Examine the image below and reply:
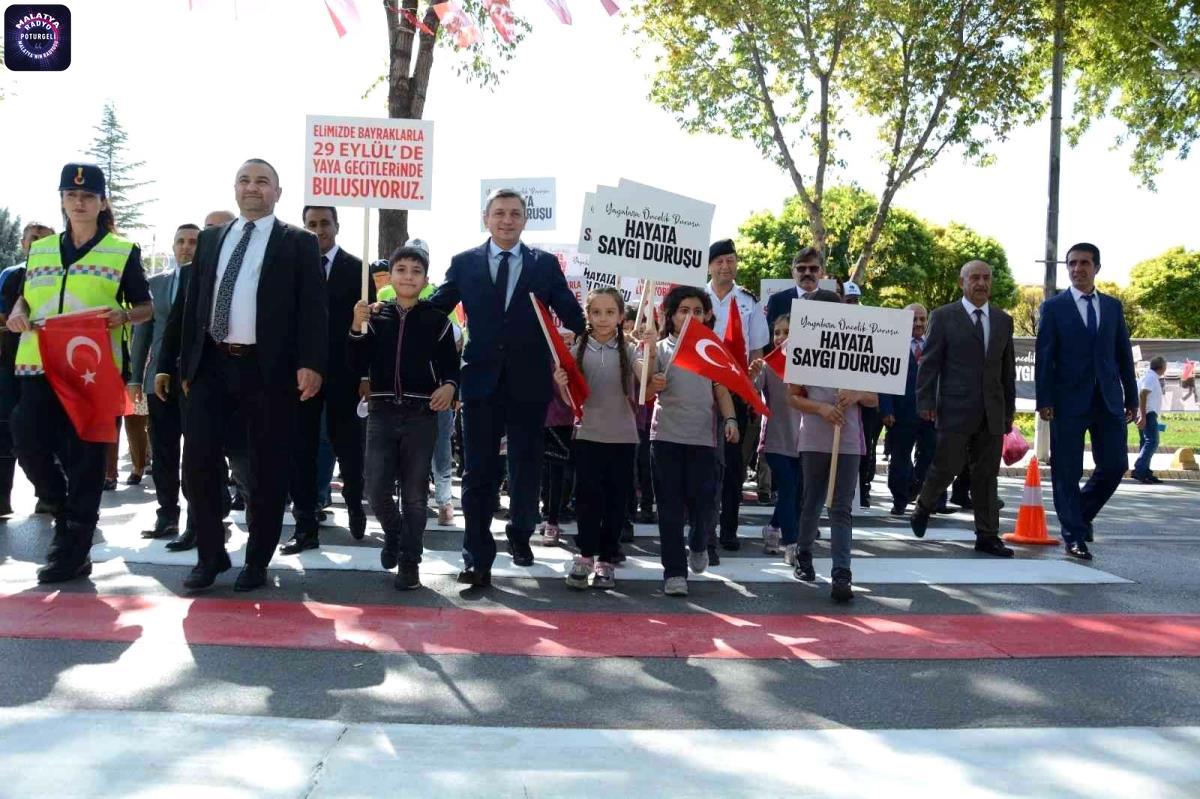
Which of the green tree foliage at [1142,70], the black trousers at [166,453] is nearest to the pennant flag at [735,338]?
the black trousers at [166,453]

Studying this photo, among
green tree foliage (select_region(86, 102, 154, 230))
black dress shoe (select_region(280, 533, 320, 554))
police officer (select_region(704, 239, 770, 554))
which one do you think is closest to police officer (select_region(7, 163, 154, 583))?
black dress shoe (select_region(280, 533, 320, 554))

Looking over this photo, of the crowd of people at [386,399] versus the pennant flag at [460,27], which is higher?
the pennant flag at [460,27]

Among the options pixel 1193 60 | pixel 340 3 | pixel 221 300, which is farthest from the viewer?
pixel 1193 60

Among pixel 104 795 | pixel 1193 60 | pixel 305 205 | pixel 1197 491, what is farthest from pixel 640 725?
pixel 1193 60

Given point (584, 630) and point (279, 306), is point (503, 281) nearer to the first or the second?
point (279, 306)

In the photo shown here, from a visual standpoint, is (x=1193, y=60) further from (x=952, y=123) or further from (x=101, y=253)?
(x=101, y=253)

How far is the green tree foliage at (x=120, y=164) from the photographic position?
109 m

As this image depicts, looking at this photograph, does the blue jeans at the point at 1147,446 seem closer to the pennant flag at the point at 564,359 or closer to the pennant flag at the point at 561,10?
the pennant flag at the point at 561,10

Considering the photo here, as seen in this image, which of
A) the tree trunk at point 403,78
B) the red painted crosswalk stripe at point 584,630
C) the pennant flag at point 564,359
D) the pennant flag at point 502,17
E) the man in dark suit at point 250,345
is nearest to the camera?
the red painted crosswalk stripe at point 584,630

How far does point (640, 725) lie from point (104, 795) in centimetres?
181

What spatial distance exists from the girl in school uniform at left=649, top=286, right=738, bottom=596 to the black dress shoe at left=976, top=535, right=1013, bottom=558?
2679 millimetres

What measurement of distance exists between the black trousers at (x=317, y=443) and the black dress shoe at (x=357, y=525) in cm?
27

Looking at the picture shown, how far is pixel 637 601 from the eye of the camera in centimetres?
678

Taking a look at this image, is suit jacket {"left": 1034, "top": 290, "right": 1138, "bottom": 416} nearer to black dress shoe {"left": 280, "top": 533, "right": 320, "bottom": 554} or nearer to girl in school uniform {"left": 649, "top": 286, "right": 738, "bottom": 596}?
girl in school uniform {"left": 649, "top": 286, "right": 738, "bottom": 596}
